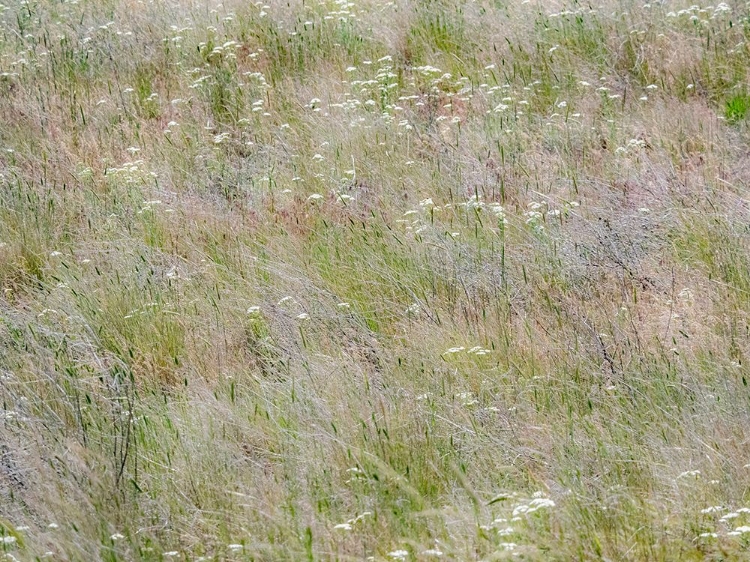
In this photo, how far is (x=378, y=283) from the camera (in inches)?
194

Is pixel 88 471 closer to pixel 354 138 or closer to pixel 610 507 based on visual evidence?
pixel 610 507

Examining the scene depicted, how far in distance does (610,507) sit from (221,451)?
141 centimetres

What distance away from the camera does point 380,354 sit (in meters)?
4.30

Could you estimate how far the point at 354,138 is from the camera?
6.43 meters

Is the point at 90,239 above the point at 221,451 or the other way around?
above

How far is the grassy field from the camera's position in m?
3.26

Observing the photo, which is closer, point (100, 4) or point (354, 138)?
point (354, 138)

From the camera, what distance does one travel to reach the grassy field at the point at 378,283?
10.7ft

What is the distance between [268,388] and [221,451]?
0.51 metres

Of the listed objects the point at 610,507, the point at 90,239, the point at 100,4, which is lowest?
the point at 610,507

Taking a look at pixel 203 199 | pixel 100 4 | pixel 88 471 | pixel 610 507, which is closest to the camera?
pixel 610 507

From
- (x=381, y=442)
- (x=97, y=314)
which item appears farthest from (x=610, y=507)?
(x=97, y=314)

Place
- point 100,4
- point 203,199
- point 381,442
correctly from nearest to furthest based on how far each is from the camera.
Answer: point 381,442, point 203,199, point 100,4

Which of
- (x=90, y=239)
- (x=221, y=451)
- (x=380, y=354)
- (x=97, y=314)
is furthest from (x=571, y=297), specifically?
(x=90, y=239)
